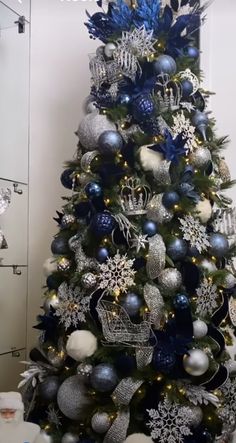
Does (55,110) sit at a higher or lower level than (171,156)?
higher

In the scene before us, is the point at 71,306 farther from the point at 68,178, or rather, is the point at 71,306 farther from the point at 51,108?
the point at 51,108

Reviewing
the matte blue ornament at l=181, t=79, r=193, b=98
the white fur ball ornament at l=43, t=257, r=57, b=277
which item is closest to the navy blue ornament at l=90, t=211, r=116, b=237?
the white fur ball ornament at l=43, t=257, r=57, b=277

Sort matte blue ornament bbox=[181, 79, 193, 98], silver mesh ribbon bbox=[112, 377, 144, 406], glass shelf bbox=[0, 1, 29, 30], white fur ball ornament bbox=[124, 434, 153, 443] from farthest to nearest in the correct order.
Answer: glass shelf bbox=[0, 1, 29, 30]
matte blue ornament bbox=[181, 79, 193, 98]
silver mesh ribbon bbox=[112, 377, 144, 406]
white fur ball ornament bbox=[124, 434, 153, 443]

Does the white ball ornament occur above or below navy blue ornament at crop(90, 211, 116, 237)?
above

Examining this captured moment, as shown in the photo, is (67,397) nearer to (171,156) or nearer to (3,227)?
(171,156)

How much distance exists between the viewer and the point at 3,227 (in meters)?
2.30

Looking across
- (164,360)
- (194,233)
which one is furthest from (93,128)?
(164,360)

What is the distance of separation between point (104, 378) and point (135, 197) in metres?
0.51

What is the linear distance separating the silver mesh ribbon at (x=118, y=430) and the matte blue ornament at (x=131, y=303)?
274 mm

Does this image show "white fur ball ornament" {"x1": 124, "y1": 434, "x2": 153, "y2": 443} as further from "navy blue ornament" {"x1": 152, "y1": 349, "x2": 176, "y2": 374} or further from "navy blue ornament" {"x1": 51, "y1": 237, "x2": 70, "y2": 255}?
"navy blue ornament" {"x1": 51, "y1": 237, "x2": 70, "y2": 255}

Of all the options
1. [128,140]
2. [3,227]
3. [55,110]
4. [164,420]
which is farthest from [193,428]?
[55,110]

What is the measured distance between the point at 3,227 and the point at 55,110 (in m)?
0.57

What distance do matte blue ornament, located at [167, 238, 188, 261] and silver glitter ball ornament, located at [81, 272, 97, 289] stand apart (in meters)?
0.22

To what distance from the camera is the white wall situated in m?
2.41
